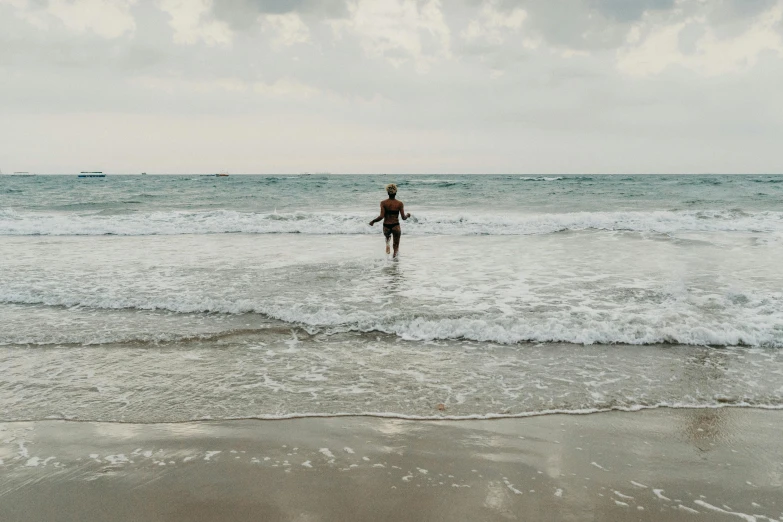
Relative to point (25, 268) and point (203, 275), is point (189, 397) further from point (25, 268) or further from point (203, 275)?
point (25, 268)

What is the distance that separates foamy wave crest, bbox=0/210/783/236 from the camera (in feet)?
58.4

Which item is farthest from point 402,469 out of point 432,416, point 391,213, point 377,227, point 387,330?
point 377,227

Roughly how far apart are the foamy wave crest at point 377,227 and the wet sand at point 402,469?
44.8ft

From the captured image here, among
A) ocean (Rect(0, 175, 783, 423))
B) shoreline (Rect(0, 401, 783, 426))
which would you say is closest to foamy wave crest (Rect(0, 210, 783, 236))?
ocean (Rect(0, 175, 783, 423))

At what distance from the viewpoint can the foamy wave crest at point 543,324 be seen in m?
5.68

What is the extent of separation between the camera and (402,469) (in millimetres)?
3119

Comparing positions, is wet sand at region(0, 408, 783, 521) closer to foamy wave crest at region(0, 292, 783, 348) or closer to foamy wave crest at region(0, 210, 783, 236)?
foamy wave crest at region(0, 292, 783, 348)

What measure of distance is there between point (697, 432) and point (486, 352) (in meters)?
2.16

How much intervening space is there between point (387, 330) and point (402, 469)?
3.07m

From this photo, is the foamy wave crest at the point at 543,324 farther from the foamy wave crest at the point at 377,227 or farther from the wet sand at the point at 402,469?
the foamy wave crest at the point at 377,227

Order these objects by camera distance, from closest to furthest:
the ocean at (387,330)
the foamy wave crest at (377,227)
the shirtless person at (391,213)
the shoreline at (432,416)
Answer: the shoreline at (432,416), the ocean at (387,330), the shirtless person at (391,213), the foamy wave crest at (377,227)

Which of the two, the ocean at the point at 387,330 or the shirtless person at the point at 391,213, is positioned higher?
the shirtless person at the point at 391,213

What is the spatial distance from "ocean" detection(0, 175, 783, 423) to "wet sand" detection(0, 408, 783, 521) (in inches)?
11.2

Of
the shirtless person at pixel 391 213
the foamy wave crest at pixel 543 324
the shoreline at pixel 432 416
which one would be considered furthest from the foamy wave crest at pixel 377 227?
the shoreline at pixel 432 416
